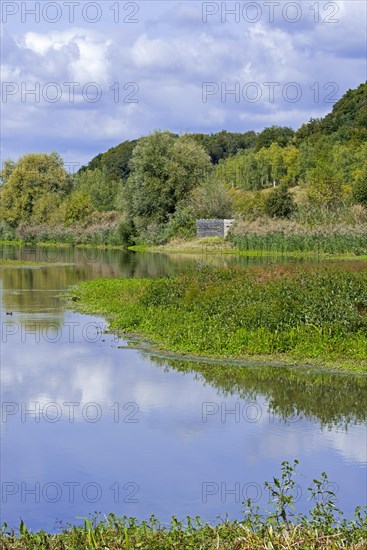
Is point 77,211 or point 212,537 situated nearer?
point 212,537

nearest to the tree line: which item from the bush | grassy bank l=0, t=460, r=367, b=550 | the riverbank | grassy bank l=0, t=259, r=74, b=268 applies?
the bush

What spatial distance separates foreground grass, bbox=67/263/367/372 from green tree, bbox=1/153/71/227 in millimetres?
70614

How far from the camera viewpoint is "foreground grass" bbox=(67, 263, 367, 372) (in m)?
17.5

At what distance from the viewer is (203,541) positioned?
7.27m

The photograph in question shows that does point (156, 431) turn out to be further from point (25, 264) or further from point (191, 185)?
point (191, 185)

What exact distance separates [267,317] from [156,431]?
613 cm

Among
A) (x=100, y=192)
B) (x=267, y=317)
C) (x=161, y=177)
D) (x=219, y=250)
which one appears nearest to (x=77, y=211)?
(x=161, y=177)

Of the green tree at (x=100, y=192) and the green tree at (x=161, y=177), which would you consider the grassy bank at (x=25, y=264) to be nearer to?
the green tree at (x=161, y=177)

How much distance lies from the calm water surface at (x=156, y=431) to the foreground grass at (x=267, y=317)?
0.77 m

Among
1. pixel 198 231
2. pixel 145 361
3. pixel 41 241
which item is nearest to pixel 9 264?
pixel 198 231

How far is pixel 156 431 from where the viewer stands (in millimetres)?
12617

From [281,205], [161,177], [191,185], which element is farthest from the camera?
[191,185]

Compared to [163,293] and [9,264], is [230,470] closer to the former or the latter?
[163,293]

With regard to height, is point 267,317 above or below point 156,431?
above
